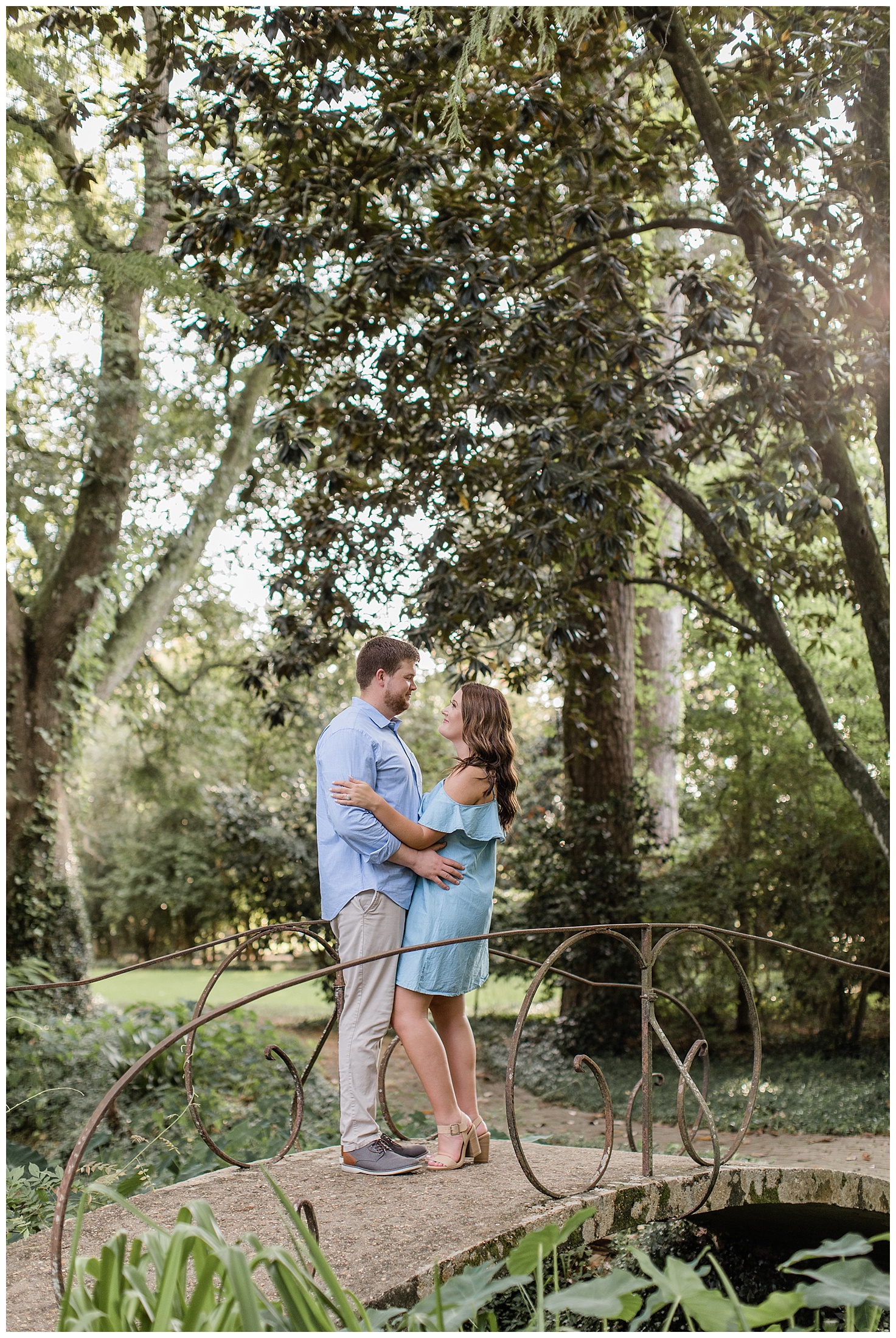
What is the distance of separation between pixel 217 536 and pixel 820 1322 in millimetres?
11570

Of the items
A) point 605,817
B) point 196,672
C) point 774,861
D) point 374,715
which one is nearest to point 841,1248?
point 374,715

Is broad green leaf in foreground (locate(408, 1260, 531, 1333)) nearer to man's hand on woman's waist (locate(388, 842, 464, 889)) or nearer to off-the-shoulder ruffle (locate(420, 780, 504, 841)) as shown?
man's hand on woman's waist (locate(388, 842, 464, 889))

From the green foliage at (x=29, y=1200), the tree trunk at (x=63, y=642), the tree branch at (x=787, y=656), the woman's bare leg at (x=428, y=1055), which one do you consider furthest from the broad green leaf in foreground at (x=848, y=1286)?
the tree trunk at (x=63, y=642)

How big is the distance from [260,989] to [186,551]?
5569 mm

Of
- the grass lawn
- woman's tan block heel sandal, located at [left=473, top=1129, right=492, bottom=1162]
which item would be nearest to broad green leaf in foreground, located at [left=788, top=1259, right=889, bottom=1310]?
woman's tan block heel sandal, located at [left=473, top=1129, right=492, bottom=1162]

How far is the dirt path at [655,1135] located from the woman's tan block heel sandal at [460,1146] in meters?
2.02

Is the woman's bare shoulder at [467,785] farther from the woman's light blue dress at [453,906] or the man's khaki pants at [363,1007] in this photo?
the man's khaki pants at [363,1007]

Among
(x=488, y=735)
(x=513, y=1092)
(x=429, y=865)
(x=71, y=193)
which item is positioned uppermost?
(x=71, y=193)

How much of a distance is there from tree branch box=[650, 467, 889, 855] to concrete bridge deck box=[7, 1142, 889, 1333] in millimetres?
3134

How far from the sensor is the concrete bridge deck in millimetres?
2650

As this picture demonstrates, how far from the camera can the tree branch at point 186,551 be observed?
10742mm

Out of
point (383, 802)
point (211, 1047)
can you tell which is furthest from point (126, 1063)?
point (383, 802)

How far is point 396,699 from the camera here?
3586 mm

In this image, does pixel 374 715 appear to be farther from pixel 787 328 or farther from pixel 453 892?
pixel 787 328
